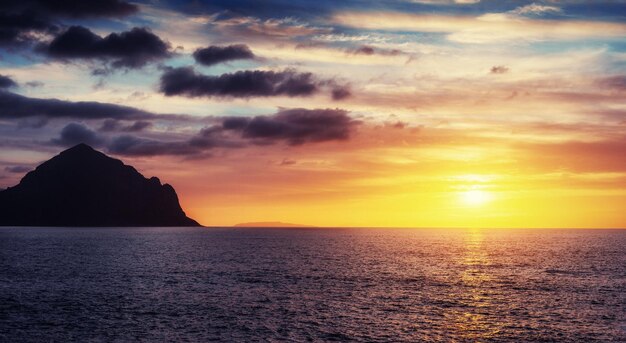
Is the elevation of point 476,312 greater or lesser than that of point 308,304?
lesser

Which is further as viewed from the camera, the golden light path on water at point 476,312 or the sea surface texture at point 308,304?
the golden light path on water at point 476,312

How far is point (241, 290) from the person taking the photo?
96.0 m

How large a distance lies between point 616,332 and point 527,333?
1022cm

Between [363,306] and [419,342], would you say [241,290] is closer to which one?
[363,306]

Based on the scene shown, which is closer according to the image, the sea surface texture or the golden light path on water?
the sea surface texture

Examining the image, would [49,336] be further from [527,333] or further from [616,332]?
[616,332]

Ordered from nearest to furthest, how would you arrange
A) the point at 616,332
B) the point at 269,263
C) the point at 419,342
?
1. the point at 419,342
2. the point at 616,332
3. the point at 269,263

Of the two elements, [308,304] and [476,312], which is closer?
[476,312]

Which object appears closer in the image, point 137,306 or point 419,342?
point 419,342

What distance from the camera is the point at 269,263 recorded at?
154 meters

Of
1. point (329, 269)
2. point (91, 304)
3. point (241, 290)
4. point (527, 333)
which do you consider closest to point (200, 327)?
point (91, 304)

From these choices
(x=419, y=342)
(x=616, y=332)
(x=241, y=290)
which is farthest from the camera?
(x=241, y=290)

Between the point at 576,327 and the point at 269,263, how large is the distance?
97.5m

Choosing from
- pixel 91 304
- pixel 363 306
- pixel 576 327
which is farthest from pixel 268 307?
pixel 576 327
